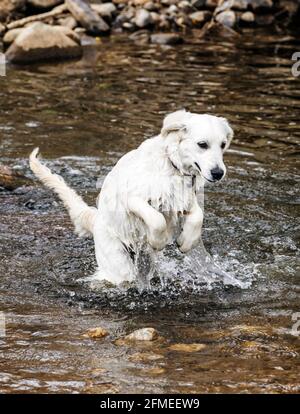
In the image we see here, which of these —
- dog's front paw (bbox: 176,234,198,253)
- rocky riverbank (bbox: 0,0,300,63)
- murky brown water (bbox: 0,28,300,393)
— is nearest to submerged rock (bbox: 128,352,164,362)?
murky brown water (bbox: 0,28,300,393)

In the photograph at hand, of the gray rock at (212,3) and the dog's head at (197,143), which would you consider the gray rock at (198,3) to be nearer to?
the gray rock at (212,3)

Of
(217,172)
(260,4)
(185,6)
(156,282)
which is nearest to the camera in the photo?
(217,172)

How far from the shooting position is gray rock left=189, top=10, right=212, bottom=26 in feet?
67.7

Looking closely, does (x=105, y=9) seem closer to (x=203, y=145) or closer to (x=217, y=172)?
(x=203, y=145)

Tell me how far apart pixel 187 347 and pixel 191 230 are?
48.1 inches

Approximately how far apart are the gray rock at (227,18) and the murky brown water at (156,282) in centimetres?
424

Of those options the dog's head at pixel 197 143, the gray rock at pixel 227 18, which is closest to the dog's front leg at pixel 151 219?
the dog's head at pixel 197 143

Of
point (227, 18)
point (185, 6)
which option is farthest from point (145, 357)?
point (185, 6)

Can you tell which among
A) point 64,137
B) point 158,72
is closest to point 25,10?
point 158,72

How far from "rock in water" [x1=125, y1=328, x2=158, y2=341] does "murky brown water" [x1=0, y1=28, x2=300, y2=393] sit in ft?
0.32

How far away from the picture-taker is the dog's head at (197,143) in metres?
5.86

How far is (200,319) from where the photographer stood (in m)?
5.92

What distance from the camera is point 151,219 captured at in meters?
6.09
